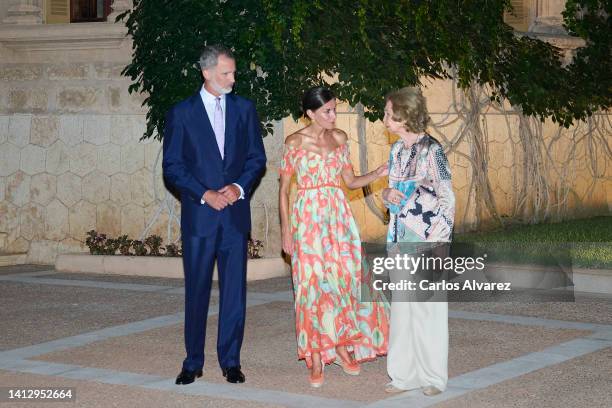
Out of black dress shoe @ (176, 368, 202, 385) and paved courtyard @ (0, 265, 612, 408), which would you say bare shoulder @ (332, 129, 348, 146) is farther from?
black dress shoe @ (176, 368, 202, 385)

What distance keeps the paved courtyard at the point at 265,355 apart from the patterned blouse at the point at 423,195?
39.5 inches

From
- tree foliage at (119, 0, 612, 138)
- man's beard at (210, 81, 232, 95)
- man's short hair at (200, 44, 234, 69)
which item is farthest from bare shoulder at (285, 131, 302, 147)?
tree foliage at (119, 0, 612, 138)

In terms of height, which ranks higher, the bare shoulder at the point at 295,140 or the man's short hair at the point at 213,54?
the man's short hair at the point at 213,54

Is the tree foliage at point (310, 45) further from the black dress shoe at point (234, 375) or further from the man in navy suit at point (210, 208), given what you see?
the black dress shoe at point (234, 375)

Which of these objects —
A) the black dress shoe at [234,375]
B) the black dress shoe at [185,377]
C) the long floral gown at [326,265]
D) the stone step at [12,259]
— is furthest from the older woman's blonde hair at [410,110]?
the stone step at [12,259]

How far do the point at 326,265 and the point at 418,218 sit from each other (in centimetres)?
99

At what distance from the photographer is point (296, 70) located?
14812 mm

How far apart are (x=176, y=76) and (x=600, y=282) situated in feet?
18.1

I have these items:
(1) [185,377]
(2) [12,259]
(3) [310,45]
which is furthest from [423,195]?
(2) [12,259]

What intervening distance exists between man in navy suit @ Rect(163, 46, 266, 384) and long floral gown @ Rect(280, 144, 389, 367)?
1.36 feet

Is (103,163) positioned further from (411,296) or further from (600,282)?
(411,296)

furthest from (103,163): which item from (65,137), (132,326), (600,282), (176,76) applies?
(600,282)

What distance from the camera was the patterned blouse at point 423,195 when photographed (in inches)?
294

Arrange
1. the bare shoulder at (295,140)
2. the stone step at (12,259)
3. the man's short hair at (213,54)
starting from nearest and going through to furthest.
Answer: the man's short hair at (213,54) < the bare shoulder at (295,140) < the stone step at (12,259)
